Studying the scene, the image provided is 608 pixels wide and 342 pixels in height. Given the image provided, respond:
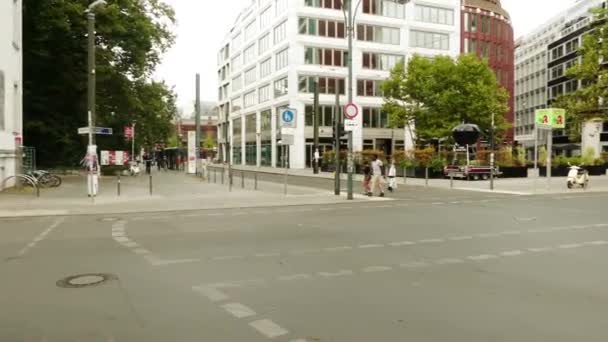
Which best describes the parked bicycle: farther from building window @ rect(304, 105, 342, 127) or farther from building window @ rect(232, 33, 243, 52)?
building window @ rect(232, 33, 243, 52)

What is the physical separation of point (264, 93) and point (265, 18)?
30.5ft

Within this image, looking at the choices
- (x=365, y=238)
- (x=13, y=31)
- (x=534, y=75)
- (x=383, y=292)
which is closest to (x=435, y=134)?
(x=13, y=31)

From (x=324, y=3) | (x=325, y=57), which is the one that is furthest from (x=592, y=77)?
(x=324, y=3)

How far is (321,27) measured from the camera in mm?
59750

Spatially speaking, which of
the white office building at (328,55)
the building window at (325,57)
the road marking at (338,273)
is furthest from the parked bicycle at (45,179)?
the building window at (325,57)

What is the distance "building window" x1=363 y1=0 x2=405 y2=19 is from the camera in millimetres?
61906

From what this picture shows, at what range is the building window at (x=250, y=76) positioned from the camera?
73.8m

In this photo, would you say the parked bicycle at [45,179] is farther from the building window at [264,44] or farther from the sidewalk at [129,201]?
the building window at [264,44]

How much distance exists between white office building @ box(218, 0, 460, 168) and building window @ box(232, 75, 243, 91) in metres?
8.78

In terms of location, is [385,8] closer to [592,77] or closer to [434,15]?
[434,15]

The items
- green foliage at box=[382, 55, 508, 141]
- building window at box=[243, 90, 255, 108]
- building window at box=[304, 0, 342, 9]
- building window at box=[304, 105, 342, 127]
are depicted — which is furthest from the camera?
building window at box=[243, 90, 255, 108]

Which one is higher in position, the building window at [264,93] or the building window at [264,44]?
the building window at [264,44]

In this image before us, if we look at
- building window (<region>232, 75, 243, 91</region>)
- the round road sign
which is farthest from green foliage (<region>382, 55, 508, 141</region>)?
building window (<region>232, 75, 243, 91</region>)

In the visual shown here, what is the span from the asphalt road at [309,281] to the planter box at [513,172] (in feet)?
79.0
